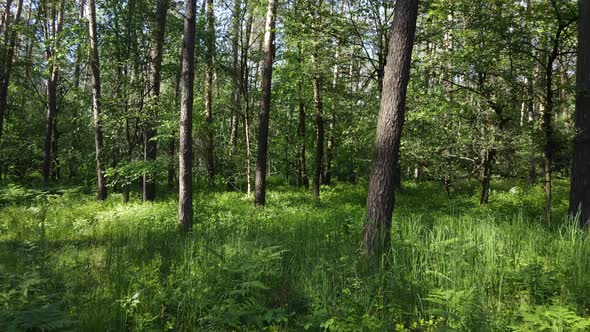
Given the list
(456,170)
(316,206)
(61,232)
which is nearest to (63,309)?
(61,232)

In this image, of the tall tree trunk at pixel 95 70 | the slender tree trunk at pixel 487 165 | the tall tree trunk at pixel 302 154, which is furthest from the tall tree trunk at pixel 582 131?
the tall tree trunk at pixel 95 70

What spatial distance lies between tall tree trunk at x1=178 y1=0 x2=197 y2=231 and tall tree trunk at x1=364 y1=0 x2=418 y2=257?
4520mm

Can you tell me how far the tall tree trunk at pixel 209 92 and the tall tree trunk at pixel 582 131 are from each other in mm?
11436

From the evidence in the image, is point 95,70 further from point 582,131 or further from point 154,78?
point 582,131

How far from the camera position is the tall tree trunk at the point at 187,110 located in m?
7.87

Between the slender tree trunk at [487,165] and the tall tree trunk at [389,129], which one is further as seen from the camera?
the slender tree trunk at [487,165]

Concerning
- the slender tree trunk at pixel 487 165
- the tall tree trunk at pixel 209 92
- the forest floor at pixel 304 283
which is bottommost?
the forest floor at pixel 304 283

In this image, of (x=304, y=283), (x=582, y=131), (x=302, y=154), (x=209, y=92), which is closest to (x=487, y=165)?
(x=582, y=131)

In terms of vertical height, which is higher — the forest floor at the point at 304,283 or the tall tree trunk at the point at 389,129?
the tall tree trunk at the point at 389,129

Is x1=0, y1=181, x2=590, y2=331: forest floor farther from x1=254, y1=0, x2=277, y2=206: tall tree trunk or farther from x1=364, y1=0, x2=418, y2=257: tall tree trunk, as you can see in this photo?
x1=254, y1=0, x2=277, y2=206: tall tree trunk

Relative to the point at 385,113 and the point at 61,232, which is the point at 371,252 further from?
the point at 61,232

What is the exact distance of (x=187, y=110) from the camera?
813 centimetres

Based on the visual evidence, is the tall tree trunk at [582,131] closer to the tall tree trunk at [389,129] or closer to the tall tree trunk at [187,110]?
the tall tree trunk at [389,129]

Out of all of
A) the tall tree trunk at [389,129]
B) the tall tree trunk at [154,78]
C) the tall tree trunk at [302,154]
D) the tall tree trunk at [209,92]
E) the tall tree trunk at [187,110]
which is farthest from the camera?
the tall tree trunk at [302,154]
